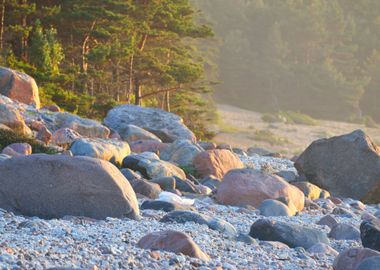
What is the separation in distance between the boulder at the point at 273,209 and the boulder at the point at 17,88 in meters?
10.0

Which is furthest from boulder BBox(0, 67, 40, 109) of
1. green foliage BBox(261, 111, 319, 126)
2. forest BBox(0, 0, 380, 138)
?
green foliage BBox(261, 111, 319, 126)

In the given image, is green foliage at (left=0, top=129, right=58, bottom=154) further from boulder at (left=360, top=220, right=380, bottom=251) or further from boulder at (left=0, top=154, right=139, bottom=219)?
boulder at (left=360, top=220, right=380, bottom=251)

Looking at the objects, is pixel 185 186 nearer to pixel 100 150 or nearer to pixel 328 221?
pixel 100 150

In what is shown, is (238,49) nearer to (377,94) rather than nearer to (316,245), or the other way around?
(377,94)

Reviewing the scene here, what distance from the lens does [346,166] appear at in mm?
13266

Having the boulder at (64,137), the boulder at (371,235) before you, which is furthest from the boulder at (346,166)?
the boulder at (371,235)

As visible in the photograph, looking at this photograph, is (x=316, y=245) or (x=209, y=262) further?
(x=316, y=245)

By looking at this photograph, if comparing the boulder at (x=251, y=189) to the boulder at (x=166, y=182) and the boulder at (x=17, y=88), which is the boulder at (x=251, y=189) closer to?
the boulder at (x=166, y=182)

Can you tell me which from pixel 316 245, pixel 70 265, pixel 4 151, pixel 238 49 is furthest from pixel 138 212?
pixel 238 49

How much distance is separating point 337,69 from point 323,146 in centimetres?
Result: 4910

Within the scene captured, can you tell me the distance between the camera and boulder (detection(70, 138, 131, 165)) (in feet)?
41.0

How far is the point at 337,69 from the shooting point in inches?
2425

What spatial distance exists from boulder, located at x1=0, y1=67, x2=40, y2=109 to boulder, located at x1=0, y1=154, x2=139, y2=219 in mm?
11335

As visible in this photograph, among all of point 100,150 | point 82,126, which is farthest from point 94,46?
point 100,150
